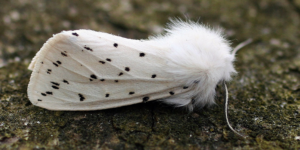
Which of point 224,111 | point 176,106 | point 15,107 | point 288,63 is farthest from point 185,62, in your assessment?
point 288,63

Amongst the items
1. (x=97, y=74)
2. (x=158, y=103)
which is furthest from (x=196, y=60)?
(x=97, y=74)

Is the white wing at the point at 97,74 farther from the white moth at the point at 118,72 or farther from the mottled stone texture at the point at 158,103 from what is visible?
the mottled stone texture at the point at 158,103

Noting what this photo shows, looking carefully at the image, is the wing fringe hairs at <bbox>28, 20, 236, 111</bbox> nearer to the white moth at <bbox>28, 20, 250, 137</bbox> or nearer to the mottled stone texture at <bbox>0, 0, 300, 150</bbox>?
the white moth at <bbox>28, 20, 250, 137</bbox>

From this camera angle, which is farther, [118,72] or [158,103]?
[158,103]

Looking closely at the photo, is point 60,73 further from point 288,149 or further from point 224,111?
point 288,149

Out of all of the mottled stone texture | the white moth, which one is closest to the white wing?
the white moth

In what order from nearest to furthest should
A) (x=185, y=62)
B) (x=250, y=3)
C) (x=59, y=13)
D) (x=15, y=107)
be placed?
(x=185, y=62) < (x=15, y=107) < (x=59, y=13) < (x=250, y=3)

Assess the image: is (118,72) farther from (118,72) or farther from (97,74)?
(97,74)
